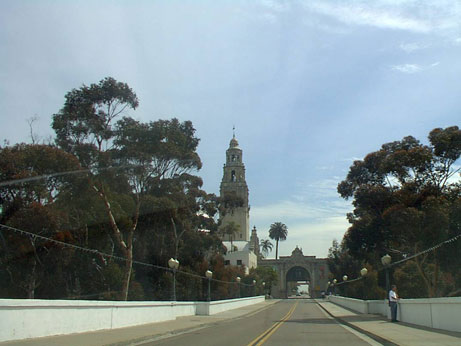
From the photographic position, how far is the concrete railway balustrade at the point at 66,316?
37.7 feet

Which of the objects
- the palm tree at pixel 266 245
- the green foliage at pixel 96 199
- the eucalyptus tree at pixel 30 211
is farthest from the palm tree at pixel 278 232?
the eucalyptus tree at pixel 30 211

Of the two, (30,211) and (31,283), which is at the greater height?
(30,211)

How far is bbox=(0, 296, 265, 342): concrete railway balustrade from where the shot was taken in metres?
11.5

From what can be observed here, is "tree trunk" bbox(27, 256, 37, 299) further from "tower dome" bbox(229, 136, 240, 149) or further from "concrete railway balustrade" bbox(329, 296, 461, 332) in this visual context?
"tower dome" bbox(229, 136, 240, 149)

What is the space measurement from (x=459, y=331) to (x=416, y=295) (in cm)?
2428

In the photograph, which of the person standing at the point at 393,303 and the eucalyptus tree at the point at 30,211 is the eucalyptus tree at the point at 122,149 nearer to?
the eucalyptus tree at the point at 30,211

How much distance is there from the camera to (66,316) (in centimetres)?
1402

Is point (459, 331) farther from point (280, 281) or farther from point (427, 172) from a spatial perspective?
point (280, 281)

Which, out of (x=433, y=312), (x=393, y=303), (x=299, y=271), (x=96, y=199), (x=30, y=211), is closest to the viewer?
(x=433, y=312)

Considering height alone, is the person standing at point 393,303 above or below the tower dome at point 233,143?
below

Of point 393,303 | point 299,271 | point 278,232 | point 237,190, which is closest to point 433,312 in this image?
point 393,303

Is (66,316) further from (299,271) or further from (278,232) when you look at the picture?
(278,232)

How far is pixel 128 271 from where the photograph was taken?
3083 cm

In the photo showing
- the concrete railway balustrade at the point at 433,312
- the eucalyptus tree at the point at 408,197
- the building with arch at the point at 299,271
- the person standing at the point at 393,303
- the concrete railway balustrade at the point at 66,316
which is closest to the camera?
the concrete railway balustrade at the point at 66,316
